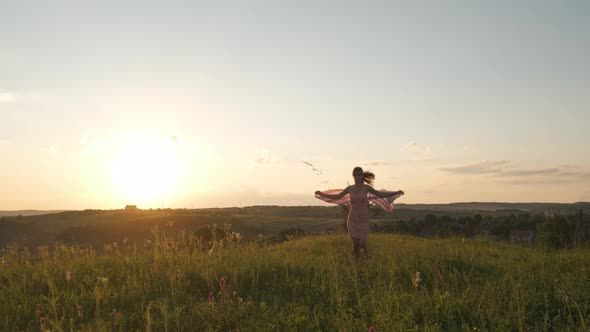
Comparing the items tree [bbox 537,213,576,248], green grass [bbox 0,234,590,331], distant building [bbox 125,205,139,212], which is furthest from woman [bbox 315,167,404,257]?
distant building [bbox 125,205,139,212]

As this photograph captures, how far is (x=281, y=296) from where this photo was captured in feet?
20.6

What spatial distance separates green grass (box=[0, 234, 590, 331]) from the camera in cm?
491

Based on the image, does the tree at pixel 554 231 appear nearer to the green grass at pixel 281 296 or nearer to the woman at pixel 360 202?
the green grass at pixel 281 296

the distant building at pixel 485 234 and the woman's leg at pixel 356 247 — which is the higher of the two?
the woman's leg at pixel 356 247

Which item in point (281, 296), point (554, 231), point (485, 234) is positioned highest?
point (554, 231)

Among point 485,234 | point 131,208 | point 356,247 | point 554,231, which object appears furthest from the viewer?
point 131,208

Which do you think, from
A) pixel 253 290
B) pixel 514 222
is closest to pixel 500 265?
pixel 253 290

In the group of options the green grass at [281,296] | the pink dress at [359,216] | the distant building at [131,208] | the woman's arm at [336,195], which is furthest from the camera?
the distant building at [131,208]

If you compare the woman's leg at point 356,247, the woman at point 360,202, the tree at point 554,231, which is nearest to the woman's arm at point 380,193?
the woman at point 360,202

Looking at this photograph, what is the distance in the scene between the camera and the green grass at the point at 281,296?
4914 millimetres

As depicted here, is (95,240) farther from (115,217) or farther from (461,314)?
(461,314)

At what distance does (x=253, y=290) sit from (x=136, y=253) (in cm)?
372

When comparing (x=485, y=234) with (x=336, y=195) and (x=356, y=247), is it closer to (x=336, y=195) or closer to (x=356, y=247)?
(x=336, y=195)

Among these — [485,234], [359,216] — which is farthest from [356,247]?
[485,234]
